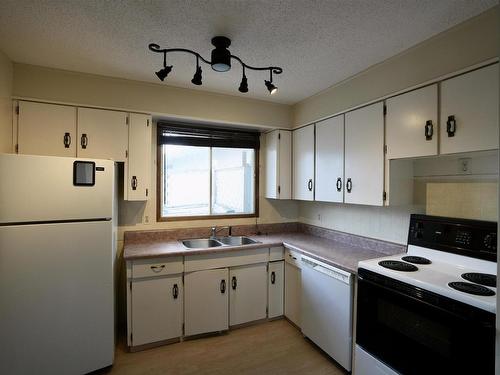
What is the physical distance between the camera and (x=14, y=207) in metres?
1.81

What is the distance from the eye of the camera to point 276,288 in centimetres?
296

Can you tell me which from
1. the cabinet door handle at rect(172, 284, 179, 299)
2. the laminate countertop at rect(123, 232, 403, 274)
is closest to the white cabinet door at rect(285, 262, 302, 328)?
the laminate countertop at rect(123, 232, 403, 274)

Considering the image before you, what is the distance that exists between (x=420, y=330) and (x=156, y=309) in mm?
2046

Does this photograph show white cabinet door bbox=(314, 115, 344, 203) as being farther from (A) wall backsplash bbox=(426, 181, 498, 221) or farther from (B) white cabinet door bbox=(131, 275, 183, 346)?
(B) white cabinet door bbox=(131, 275, 183, 346)

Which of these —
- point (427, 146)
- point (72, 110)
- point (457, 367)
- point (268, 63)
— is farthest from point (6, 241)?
point (427, 146)

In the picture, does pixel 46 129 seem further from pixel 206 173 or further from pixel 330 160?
pixel 330 160

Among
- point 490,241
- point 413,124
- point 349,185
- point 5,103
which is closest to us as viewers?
point 490,241

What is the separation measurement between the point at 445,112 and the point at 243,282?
2.22 m

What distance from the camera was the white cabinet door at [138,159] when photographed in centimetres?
262

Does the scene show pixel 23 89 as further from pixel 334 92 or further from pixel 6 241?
pixel 334 92

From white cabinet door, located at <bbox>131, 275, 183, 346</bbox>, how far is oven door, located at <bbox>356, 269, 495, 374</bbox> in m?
1.56

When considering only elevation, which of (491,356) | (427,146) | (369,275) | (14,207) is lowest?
(491,356)

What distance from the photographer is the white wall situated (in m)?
2.08

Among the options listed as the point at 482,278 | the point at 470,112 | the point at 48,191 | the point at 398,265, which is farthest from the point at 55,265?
the point at 470,112
